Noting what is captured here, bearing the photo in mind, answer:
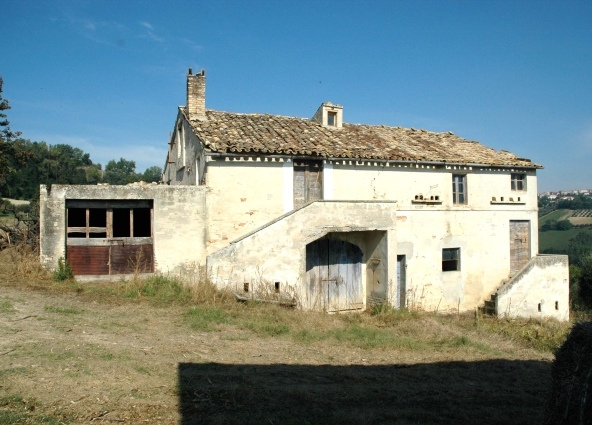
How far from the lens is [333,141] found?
731 inches

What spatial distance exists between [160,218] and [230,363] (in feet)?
25.5

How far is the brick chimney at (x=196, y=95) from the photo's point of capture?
1809 centimetres

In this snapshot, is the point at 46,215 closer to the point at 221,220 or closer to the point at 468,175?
the point at 221,220

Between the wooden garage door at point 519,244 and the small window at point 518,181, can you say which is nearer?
the wooden garage door at point 519,244

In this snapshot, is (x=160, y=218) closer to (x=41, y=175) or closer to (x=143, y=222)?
(x=143, y=222)

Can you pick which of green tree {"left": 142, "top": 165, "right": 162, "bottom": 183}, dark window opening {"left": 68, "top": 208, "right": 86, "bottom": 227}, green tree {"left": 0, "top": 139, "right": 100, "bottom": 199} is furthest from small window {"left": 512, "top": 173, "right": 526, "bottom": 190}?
green tree {"left": 142, "top": 165, "right": 162, "bottom": 183}

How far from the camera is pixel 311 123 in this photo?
2042 centimetres

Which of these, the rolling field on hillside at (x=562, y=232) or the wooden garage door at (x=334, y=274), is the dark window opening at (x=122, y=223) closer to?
the wooden garage door at (x=334, y=274)

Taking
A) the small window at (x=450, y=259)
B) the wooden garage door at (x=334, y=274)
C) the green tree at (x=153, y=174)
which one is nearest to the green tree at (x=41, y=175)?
the green tree at (x=153, y=174)

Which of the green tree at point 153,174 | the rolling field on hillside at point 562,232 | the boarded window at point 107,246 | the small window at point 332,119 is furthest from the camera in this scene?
the green tree at point 153,174

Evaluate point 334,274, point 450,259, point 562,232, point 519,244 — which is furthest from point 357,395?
point 562,232

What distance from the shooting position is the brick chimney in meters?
18.1

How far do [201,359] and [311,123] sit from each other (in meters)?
14.1

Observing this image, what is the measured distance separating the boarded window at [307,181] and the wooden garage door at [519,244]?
973 cm
